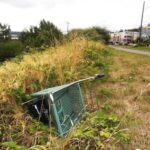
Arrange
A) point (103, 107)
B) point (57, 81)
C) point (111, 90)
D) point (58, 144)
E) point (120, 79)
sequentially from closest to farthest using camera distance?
1. point (58, 144)
2. point (103, 107)
3. point (57, 81)
4. point (111, 90)
5. point (120, 79)

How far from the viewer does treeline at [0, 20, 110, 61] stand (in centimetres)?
1048

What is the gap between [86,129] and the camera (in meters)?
3.09

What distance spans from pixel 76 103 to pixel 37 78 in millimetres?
807

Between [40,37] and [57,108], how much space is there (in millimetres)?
8998

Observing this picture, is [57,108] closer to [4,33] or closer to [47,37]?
[47,37]

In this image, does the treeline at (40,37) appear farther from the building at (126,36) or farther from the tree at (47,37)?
the building at (126,36)

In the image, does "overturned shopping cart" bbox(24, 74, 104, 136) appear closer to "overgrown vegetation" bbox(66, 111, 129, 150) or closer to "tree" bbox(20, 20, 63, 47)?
"overgrown vegetation" bbox(66, 111, 129, 150)

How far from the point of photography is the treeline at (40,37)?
34.4 feet

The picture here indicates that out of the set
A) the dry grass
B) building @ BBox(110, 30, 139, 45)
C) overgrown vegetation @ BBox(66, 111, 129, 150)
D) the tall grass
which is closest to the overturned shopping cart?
the tall grass

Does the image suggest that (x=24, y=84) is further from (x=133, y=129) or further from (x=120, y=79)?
(x=120, y=79)

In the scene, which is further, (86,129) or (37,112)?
(37,112)

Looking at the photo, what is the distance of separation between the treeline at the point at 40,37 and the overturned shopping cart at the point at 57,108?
4.41 metres

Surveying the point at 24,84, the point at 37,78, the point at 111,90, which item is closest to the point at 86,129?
the point at 24,84

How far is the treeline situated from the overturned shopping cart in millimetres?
4408
